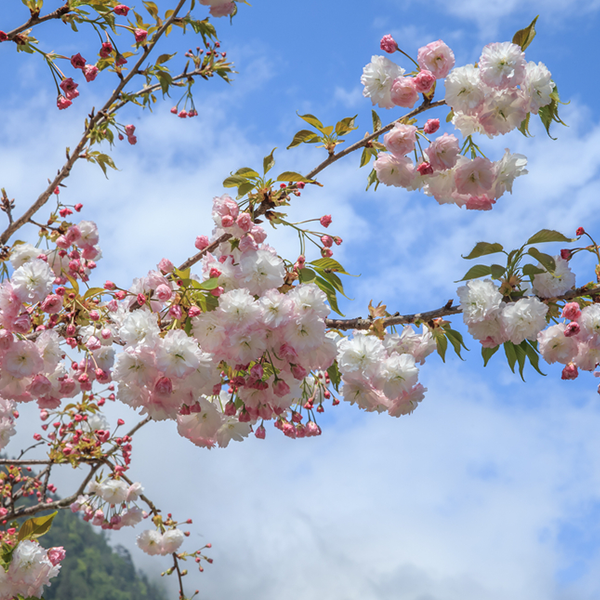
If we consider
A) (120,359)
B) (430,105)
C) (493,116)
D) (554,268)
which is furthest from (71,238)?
(554,268)

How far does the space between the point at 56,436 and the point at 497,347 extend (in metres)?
3.43

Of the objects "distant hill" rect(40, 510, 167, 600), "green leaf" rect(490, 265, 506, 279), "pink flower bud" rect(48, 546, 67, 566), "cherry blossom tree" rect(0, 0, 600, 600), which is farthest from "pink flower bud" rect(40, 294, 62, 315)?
"distant hill" rect(40, 510, 167, 600)

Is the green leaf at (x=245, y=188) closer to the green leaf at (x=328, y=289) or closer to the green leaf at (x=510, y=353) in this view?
the green leaf at (x=328, y=289)

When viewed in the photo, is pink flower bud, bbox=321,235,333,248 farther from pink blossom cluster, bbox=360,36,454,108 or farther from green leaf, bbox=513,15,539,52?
green leaf, bbox=513,15,539,52

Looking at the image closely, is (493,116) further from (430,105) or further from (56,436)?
(56,436)

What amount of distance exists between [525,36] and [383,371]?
127 cm

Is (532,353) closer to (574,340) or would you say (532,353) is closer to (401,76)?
(574,340)

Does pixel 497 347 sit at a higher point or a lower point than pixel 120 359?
higher

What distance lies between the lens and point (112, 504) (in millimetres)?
3998

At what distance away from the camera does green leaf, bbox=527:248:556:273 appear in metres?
1.96

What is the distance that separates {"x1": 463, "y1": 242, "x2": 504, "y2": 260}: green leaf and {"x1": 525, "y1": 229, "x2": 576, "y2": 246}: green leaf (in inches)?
4.1

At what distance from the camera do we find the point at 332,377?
→ 212 centimetres

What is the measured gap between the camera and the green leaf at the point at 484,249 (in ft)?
6.54

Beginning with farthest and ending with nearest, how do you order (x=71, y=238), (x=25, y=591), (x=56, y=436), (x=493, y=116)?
(x=56, y=436) < (x=71, y=238) < (x=25, y=591) < (x=493, y=116)
